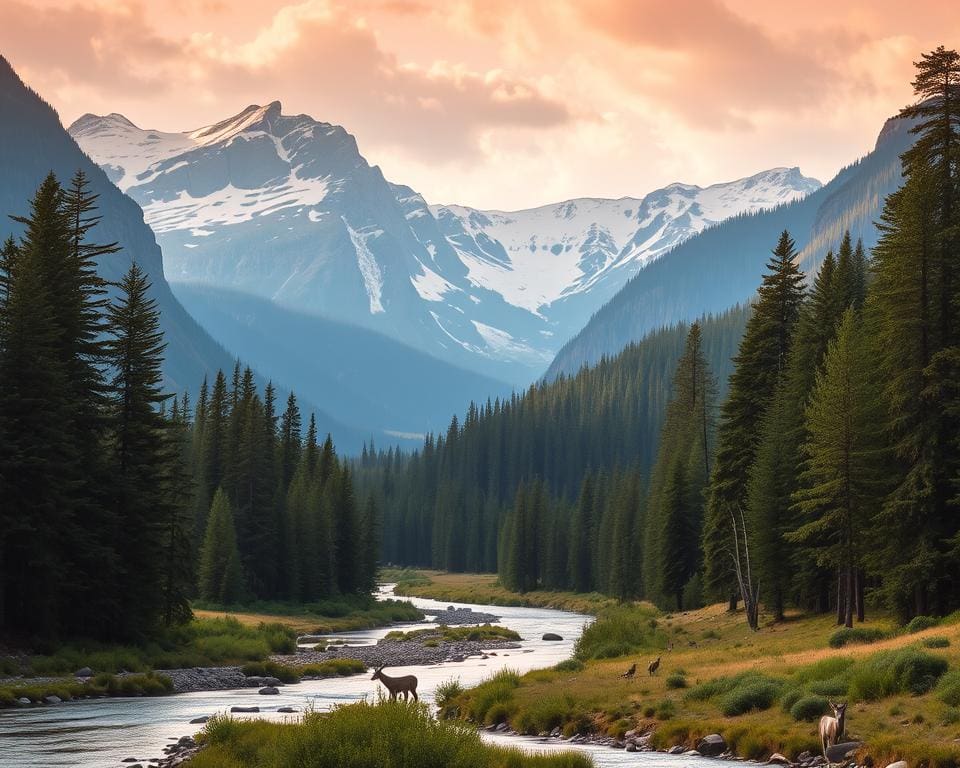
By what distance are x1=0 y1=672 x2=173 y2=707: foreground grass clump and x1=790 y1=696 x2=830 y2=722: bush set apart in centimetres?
2665

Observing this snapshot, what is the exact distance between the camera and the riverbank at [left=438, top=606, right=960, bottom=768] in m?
32.4

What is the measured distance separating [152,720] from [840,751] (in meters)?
23.0

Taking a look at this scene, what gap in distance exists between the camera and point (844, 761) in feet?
99.4

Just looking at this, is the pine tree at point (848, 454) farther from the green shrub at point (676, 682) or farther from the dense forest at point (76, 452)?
the dense forest at point (76, 452)

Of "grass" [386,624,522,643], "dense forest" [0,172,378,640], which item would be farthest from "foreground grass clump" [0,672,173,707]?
"grass" [386,624,522,643]

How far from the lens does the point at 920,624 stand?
47.1 m

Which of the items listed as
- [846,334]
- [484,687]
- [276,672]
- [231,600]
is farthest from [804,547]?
[231,600]

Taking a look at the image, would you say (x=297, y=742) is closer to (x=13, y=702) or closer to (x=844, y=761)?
(x=844, y=761)

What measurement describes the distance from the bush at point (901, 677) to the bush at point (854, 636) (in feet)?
37.9

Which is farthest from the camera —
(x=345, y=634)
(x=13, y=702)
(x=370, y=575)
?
(x=370, y=575)

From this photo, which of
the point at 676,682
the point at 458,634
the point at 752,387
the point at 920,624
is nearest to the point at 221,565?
the point at 458,634

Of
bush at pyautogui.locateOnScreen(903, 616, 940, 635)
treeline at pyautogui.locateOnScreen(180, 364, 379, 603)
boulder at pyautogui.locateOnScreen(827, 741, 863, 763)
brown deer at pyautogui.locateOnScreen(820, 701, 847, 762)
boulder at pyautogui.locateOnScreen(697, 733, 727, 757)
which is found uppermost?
treeline at pyautogui.locateOnScreen(180, 364, 379, 603)

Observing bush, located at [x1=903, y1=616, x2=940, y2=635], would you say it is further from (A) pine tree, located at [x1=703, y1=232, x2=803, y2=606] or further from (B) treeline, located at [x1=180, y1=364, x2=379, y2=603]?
(B) treeline, located at [x1=180, y1=364, x2=379, y2=603]

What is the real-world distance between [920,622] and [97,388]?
3791cm
